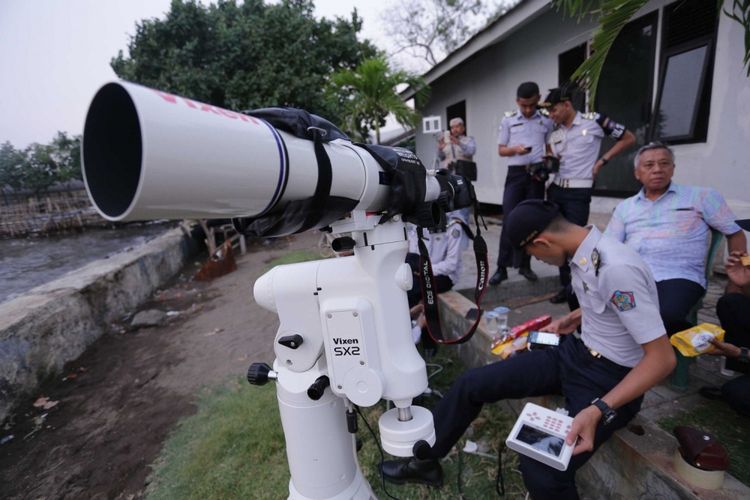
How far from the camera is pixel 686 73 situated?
148 inches

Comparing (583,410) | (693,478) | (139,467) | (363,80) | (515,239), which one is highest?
(363,80)

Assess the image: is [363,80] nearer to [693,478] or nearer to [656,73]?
[656,73]

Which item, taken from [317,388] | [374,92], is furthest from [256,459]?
[374,92]

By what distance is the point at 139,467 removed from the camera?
2.58m

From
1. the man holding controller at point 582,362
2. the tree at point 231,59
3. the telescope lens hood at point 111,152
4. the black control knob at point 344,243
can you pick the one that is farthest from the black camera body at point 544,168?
the tree at point 231,59

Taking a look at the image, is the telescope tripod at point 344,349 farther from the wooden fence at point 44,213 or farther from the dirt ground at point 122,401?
the wooden fence at point 44,213

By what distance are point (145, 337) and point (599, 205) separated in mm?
6116

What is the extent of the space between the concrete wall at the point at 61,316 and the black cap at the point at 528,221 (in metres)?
4.06

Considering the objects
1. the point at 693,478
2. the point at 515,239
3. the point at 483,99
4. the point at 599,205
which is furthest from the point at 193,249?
the point at 693,478

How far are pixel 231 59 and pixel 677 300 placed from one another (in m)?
13.3

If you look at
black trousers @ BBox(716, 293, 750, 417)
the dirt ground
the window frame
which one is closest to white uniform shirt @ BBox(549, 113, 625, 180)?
the window frame

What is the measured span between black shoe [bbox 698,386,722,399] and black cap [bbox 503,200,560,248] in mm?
1321

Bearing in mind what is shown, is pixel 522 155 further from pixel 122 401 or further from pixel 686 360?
pixel 122 401

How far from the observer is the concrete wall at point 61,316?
3309 millimetres
